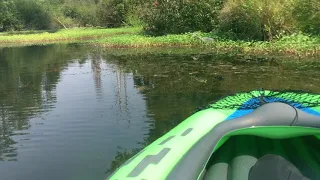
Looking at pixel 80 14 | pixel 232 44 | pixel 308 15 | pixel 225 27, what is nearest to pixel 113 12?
pixel 80 14

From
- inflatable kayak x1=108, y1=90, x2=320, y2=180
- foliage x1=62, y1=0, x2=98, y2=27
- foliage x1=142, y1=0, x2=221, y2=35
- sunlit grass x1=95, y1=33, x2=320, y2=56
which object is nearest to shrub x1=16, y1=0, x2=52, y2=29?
foliage x1=62, y1=0, x2=98, y2=27

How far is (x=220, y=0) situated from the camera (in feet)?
54.8

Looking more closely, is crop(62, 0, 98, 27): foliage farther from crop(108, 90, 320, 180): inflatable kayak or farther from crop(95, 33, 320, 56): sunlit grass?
crop(108, 90, 320, 180): inflatable kayak

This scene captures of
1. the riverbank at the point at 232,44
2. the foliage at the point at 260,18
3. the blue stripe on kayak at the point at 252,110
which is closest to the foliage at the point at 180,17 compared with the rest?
the riverbank at the point at 232,44

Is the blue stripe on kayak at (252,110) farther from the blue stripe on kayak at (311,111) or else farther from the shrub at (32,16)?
the shrub at (32,16)

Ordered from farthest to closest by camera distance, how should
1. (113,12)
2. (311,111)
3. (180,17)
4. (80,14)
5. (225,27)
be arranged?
(80,14) → (113,12) → (180,17) → (225,27) → (311,111)

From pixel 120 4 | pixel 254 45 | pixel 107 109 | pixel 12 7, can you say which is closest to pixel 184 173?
pixel 107 109

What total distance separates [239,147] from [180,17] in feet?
52.2

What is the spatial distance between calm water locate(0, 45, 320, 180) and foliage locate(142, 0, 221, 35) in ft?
17.5

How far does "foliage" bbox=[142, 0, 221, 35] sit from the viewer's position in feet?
56.4

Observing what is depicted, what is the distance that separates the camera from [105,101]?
7105 millimetres

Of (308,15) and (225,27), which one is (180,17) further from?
(308,15)

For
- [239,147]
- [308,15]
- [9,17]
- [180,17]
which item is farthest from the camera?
[9,17]

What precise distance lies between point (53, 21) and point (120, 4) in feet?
53.5
